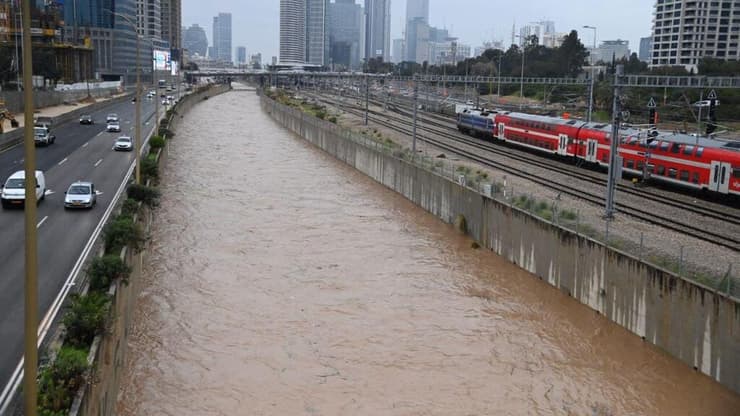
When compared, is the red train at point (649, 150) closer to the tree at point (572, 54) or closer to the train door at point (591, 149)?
the train door at point (591, 149)

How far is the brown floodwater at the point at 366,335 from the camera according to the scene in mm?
17453

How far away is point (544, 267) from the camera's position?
25.6m

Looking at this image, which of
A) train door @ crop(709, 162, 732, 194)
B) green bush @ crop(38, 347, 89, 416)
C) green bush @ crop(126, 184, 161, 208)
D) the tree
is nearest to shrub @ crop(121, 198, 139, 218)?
green bush @ crop(126, 184, 161, 208)

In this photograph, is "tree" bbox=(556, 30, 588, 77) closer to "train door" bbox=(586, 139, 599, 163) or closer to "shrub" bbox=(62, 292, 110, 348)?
"train door" bbox=(586, 139, 599, 163)

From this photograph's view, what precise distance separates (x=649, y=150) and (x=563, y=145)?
33.1ft

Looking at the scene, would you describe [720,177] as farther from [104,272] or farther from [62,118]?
[62,118]

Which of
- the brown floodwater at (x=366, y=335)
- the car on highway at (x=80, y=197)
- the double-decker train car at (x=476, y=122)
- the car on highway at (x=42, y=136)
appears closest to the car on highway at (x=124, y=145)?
the car on highway at (x=42, y=136)

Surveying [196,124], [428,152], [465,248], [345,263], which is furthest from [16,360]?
[196,124]

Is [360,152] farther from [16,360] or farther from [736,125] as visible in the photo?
[16,360]

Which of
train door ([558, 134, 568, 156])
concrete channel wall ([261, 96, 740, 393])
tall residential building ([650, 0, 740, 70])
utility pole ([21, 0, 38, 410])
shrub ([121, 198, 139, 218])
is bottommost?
concrete channel wall ([261, 96, 740, 393])

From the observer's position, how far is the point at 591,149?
1634 inches

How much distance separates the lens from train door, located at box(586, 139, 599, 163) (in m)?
41.0

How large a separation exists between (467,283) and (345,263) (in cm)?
464

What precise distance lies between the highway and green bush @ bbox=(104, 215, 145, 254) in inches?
62.5
